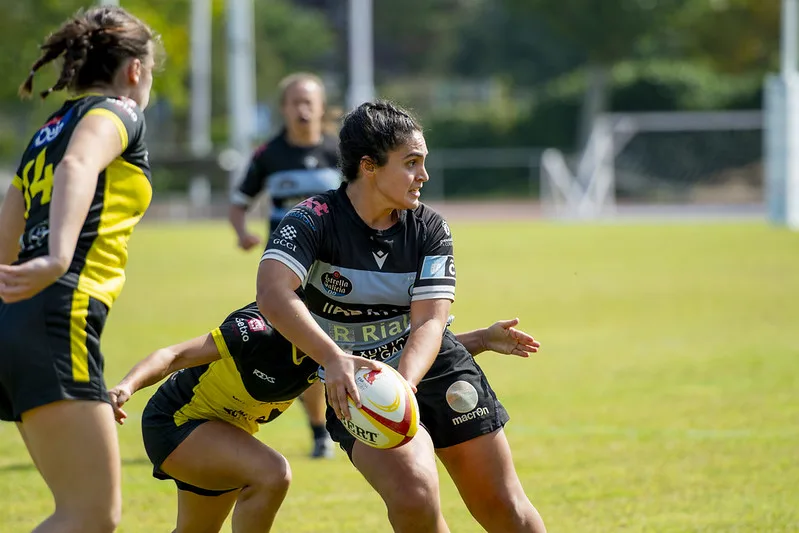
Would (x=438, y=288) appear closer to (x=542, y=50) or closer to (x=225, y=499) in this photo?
(x=225, y=499)

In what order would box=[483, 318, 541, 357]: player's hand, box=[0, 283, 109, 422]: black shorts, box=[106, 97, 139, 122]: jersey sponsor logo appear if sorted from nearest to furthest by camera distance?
box=[0, 283, 109, 422]: black shorts
box=[106, 97, 139, 122]: jersey sponsor logo
box=[483, 318, 541, 357]: player's hand

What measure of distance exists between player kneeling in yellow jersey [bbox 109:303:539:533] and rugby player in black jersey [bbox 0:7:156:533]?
2.29 feet

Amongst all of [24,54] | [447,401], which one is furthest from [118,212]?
[24,54]

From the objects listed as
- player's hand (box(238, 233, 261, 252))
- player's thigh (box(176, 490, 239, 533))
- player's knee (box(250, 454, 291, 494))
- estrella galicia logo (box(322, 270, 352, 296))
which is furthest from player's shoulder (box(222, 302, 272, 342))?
player's hand (box(238, 233, 261, 252))

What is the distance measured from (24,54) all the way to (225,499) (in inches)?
1645

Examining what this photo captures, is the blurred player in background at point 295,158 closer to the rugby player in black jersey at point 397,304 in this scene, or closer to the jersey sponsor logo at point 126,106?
the rugby player in black jersey at point 397,304

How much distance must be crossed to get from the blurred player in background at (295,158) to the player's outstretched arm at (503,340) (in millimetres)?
3886

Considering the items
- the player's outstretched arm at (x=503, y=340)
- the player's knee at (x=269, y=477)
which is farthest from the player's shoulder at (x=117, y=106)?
the player's outstretched arm at (x=503, y=340)

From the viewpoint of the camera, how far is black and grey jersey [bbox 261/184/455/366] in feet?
14.3

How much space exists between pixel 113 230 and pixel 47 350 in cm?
44

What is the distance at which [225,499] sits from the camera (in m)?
4.74

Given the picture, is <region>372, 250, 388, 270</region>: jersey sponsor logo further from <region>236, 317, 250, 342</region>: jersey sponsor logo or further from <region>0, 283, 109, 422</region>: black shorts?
<region>0, 283, 109, 422</region>: black shorts

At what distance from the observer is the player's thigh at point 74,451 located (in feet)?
12.2

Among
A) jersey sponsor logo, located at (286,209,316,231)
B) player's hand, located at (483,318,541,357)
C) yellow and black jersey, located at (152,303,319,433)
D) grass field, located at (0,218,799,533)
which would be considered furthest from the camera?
grass field, located at (0,218,799,533)
